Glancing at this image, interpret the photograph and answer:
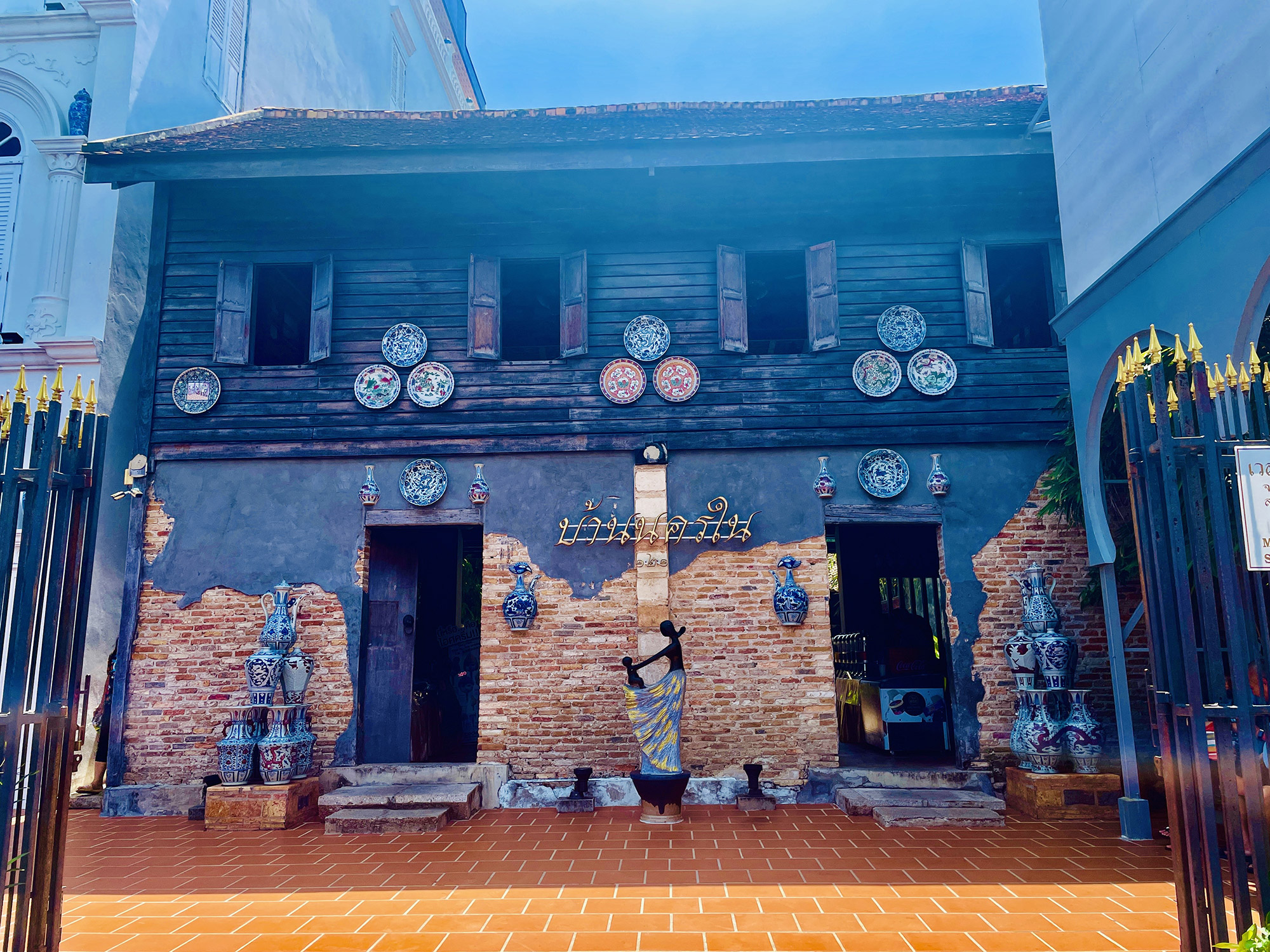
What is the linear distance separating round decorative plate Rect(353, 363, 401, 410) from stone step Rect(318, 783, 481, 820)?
154 inches

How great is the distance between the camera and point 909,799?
7254mm

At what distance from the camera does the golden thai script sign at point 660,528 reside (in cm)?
849

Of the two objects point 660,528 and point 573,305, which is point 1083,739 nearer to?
point 660,528

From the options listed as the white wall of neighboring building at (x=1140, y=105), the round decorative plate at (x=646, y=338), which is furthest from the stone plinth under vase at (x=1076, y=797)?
the round decorative plate at (x=646, y=338)

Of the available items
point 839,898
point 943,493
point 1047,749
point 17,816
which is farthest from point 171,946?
point 943,493

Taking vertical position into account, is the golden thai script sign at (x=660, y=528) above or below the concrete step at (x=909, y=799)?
above

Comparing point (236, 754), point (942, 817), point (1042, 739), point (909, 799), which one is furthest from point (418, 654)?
point (1042, 739)

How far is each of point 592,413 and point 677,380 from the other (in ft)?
3.24

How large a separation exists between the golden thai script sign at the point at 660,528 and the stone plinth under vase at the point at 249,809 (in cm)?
350

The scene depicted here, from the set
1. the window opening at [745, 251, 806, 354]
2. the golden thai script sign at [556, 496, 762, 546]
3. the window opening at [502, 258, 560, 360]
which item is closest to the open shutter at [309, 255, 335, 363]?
the window opening at [502, 258, 560, 360]

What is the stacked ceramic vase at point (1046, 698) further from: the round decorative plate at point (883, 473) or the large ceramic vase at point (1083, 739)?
the round decorative plate at point (883, 473)

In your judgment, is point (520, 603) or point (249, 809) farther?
point (520, 603)

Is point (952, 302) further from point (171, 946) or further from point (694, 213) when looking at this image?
point (171, 946)

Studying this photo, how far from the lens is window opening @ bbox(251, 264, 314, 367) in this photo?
1045 cm
